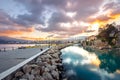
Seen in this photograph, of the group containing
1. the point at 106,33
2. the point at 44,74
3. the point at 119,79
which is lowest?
the point at 119,79

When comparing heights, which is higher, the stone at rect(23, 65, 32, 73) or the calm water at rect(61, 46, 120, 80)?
the stone at rect(23, 65, 32, 73)

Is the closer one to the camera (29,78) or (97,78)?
(29,78)

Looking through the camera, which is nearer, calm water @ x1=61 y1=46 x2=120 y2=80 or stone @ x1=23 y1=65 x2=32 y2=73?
stone @ x1=23 y1=65 x2=32 y2=73

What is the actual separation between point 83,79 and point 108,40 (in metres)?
71.5

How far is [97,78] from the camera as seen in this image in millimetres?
20688

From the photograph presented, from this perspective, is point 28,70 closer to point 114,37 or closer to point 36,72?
point 36,72

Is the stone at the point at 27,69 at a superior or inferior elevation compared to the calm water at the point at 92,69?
superior

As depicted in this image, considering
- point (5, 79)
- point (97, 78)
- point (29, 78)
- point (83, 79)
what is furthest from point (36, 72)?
point (97, 78)

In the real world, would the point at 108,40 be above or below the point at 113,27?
below

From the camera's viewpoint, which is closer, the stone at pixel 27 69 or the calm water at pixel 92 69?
the stone at pixel 27 69

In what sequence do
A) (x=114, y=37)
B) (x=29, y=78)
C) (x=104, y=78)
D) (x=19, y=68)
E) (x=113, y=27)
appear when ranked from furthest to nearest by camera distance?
(x=113, y=27) < (x=114, y=37) < (x=104, y=78) < (x=19, y=68) < (x=29, y=78)

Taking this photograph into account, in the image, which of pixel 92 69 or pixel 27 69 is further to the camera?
pixel 92 69

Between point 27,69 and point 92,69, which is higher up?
point 27,69

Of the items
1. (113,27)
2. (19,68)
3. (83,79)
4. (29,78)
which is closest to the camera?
(29,78)
